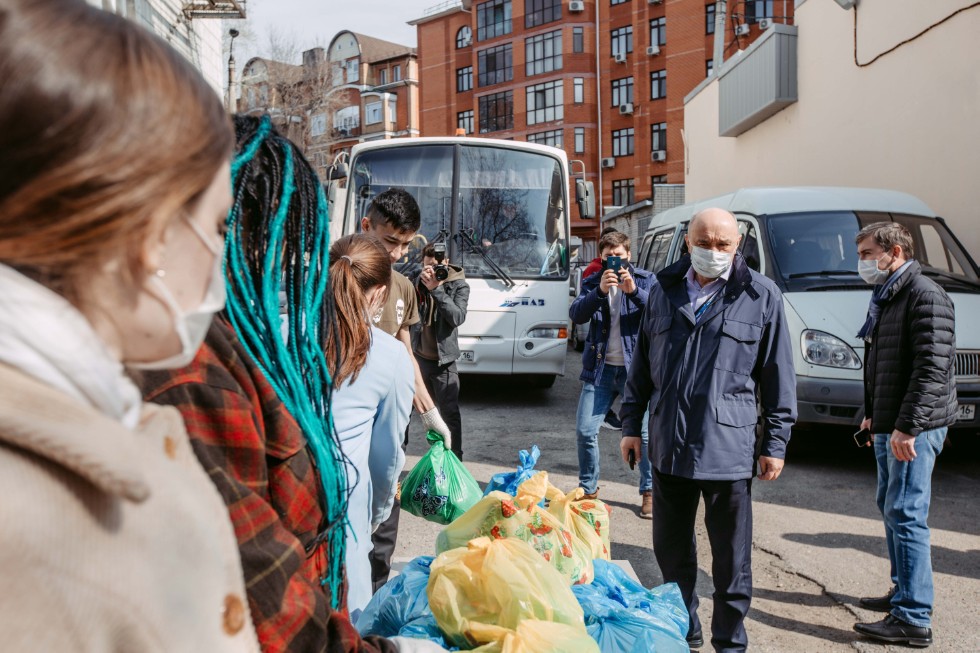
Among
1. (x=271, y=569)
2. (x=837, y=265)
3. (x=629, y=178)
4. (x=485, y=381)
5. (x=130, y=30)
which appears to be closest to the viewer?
(x=130, y=30)

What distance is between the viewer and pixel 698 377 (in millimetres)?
3627

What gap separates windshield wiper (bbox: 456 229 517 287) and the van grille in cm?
467

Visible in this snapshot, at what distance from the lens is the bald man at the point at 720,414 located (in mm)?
3570

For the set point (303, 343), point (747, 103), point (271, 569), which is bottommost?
point (271, 569)

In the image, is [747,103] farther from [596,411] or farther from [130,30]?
[130,30]

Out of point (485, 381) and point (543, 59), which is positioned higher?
point (543, 59)

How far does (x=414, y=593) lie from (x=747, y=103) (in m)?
16.4

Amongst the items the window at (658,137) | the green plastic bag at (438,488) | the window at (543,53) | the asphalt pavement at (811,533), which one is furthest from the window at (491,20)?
the green plastic bag at (438,488)

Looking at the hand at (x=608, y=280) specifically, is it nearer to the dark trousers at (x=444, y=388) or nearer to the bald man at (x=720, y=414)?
the dark trousers at (x=444, y=388)

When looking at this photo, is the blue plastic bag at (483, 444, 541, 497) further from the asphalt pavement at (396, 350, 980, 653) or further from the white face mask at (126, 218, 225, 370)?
the white face mask at (126, 218, 225, 370)

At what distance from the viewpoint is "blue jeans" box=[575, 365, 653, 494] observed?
5793mm

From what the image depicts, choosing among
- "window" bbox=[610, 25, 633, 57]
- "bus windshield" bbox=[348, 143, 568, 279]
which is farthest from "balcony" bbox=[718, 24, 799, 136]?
"window" bbox=[610, 25, 633, 57]

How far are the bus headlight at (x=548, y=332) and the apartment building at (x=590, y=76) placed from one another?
37410mm

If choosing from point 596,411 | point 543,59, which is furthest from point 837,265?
point 543,59
